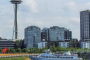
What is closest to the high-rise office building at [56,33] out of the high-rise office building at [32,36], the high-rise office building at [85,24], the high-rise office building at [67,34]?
the high-rise office building at [32,36]

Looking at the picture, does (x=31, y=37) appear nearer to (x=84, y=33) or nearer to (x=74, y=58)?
(x=84, y=33)

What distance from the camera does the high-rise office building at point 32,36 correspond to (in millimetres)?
141250

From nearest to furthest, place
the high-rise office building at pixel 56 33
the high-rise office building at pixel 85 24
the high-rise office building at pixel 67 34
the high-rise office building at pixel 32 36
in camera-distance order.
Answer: the high-rise office building at pixel 32 36 < the high-rise office building at pixel 56 33 < the high-rise office building at pixel 85 24 < the high-rise office building at pixel 67 34

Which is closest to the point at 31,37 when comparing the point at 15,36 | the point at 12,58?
the point at 15,36

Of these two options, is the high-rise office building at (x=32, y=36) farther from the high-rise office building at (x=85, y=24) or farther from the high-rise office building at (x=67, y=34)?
the high-rise office building at (x=85, y=24)

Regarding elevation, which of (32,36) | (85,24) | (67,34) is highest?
(85,24)

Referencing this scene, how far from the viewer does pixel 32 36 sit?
14138 centimetres

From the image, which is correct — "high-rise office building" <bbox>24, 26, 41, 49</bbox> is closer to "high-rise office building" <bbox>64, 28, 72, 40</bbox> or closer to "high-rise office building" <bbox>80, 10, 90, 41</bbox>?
"high-rise office building" <bbox>64, 28, 72, 40</bbox>

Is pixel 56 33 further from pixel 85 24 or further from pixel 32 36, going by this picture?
pixel 85 24

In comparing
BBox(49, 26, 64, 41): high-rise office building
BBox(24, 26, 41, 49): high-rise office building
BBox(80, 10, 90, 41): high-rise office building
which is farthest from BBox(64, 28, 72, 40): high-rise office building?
BBox(24, 26, 41, 49): high-rise office building

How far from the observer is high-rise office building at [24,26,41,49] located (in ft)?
463

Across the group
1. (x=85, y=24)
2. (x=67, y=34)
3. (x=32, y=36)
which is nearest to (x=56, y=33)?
(x=32, y=36)

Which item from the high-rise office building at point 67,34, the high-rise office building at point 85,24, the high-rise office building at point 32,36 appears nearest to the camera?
the high-rise office building at point 32,36

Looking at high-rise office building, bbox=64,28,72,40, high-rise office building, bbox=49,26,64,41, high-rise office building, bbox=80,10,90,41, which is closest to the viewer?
high-rise office building, bbox=49,26,64,41
